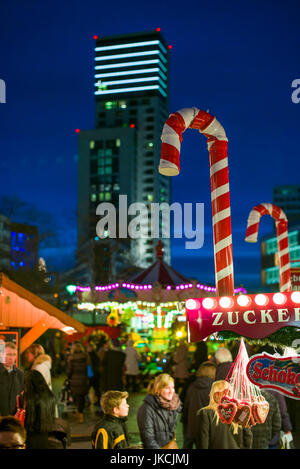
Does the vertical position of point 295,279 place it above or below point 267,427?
above

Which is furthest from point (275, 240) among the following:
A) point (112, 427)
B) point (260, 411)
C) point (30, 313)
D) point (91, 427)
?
point (112, 427)

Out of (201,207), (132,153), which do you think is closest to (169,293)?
(201,207)

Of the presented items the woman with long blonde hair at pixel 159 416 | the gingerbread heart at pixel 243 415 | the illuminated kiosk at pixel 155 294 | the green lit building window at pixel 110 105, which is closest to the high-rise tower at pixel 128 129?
the green lit building window at pixel 110 105

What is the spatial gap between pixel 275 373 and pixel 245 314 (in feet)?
2.01

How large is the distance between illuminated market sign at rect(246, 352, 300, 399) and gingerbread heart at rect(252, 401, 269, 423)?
41 cm

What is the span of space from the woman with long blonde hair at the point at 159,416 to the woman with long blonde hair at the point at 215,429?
0.31 meters

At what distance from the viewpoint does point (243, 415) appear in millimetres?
5773

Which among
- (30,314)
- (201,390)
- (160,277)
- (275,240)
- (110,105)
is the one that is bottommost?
(201,390)

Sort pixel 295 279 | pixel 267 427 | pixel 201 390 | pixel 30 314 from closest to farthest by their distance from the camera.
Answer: pixel 267 427
pixel 201 390
pixel 30 314
pixel 295 279

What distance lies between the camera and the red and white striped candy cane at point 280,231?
870cm

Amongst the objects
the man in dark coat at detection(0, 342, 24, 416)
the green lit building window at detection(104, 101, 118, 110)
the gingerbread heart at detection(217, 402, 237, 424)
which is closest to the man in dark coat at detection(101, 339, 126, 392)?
the man in dark coat at detection(0, 342, 24, 416)

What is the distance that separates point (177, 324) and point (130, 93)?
125057 mm

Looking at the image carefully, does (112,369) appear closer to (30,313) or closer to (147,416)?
(30,313)

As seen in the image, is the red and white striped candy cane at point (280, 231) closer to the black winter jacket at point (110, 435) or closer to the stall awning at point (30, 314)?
the stall awning at point (30, 314)
